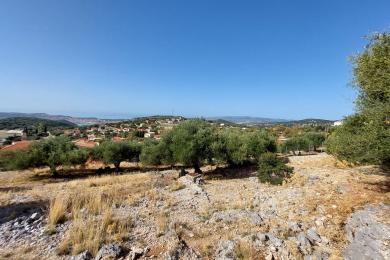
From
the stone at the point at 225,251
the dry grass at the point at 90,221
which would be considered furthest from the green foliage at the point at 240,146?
the stone at the point at 225,251

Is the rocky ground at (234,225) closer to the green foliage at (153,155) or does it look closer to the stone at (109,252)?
the stone at (109,252)

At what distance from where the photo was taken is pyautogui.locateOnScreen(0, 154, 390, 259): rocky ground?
7.85 meters

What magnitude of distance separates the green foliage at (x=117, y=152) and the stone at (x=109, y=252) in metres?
27.1

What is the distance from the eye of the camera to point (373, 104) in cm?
1065

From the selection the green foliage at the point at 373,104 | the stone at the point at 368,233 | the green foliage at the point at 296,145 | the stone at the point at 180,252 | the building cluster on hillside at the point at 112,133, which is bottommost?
the building cluster on hillside at the point at 112,133

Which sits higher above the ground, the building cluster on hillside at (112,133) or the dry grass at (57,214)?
the dry grass at (57,214)

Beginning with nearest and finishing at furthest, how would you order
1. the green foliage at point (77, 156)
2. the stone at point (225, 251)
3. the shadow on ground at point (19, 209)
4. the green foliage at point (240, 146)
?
the stone at point (225, 251) → the shadow on ground at point (19, 209) → the green foliage at point (240, 146) → the green foliage at point (77, 156)

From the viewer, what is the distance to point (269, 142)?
32.7 m

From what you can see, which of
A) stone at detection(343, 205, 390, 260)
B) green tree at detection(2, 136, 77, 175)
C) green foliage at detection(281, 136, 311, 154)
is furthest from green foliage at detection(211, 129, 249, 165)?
green foliage at detection(281, 136, 311, 154)

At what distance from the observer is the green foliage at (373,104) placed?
9.58 metres

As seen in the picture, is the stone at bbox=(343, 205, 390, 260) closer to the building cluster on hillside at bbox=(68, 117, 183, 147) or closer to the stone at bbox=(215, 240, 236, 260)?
the stone at bbox=(215, 240, 236, 260)

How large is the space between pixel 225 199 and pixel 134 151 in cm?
2360

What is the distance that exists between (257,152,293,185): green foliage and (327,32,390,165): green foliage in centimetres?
790

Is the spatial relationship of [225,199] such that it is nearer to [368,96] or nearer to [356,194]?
[356,194]
